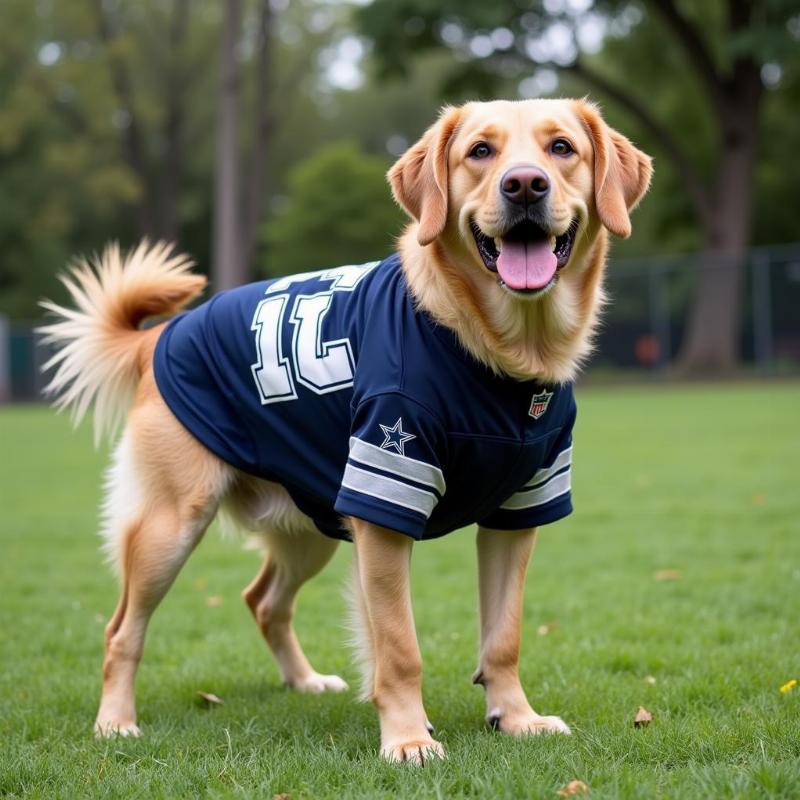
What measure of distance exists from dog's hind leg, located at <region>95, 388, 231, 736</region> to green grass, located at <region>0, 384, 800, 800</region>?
233 millimetres

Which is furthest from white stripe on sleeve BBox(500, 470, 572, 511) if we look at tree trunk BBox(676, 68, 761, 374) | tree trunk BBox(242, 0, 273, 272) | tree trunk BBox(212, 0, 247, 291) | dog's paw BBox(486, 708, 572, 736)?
tree trunk BBox(242, 0, 273, 272)

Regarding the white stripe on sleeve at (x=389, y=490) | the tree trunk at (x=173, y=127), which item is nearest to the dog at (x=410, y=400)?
the white stripe on sleeve at (x=389, y=490)

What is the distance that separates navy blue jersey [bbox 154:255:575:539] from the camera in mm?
3432

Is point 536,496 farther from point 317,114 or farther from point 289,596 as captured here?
point 317,114

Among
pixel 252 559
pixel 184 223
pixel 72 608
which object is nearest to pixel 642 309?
pixel 252 559

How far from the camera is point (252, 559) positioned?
7891mm

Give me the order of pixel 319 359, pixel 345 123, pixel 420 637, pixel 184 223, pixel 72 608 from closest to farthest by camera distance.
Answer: pixel 319 359 → pixel 420 637 → pixel 72 608 → pixel 184 223 → pixel 345 123

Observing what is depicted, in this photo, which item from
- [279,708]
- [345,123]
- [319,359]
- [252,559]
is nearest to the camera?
[319,359]

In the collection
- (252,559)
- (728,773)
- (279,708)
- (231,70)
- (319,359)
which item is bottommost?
(252,559)

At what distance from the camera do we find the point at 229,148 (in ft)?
86.1

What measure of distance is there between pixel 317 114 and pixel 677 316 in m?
30.1

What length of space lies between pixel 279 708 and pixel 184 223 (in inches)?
1975

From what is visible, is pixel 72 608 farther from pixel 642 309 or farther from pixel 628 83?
pixel 628 83

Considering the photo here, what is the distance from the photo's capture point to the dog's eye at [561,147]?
3732mm
